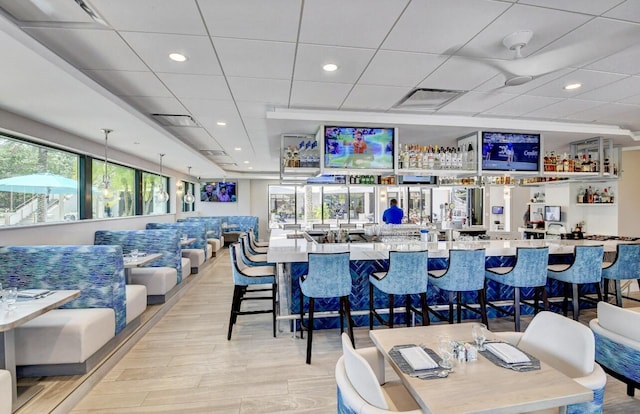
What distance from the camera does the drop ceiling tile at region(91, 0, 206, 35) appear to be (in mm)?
1987

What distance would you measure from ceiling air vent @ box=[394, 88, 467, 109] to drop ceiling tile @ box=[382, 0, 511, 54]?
93cm

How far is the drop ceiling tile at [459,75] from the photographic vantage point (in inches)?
112

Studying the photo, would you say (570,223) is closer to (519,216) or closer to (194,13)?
(519,216)

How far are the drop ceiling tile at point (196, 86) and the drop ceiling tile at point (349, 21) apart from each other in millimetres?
1250

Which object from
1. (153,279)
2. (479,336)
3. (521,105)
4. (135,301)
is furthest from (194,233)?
(479,336)

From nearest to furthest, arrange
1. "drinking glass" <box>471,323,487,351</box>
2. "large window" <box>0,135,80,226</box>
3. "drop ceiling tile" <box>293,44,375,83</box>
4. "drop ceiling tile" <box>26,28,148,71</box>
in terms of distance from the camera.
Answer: "drinking glass" <box>471,323,487,351</box> < "drop ceiling tile" <box>26,28,148,71</box> < "drop ceiling tile" <box>293,44,375,83</box> < "large window" <box>0,135,80,226</box>

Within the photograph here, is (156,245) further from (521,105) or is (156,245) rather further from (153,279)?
(521,105)

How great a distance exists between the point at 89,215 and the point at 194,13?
4.81m

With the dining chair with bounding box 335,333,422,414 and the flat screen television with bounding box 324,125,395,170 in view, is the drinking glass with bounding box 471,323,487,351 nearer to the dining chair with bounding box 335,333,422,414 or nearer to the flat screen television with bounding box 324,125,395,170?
the dining chair with bounding box 335,333,422,414

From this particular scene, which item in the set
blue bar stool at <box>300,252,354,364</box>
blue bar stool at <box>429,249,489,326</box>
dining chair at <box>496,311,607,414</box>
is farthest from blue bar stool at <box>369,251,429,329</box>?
dining chair at <box>496,311,607,414</box>

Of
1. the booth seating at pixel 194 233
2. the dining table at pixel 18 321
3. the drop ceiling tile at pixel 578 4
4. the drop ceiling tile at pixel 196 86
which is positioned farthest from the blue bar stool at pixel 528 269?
the booth seating at pixel 194 233

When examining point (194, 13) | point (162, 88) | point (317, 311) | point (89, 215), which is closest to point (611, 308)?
point (317, 311)

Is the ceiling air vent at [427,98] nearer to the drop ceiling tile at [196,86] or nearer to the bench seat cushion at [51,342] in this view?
the drop ceiling tile at [196,86]

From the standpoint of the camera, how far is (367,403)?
1245mm
